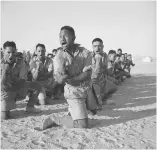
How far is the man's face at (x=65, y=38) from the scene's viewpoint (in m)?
3.22

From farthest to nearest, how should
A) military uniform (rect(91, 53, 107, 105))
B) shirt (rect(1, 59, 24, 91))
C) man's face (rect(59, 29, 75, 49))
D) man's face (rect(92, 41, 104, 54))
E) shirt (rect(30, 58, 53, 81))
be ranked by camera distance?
man's face (rect(92, 41, 104, 54)) < military uniform (rect(91, 53, 107, 105)) < shirt (rect(30, 58, 53, 81)) < shirt (rect(1, 59, 24, 91)) < man's face (rect(59, 29, 75, 49))

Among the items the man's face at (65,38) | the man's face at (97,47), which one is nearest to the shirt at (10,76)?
the man's face at (65,38)

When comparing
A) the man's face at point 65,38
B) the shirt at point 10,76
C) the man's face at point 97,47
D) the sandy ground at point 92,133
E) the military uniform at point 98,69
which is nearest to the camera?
the sandy ground at point 92,133

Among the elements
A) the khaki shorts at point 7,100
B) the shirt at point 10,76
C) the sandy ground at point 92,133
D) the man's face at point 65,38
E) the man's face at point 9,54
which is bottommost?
the sandy ground at point 92,133

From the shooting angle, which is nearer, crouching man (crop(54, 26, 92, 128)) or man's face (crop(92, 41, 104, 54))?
crouching man (crop(54, 26, 92, 128))

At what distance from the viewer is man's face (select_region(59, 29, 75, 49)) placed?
3217 mm

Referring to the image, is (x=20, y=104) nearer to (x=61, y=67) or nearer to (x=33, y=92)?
(x=33, y=92)

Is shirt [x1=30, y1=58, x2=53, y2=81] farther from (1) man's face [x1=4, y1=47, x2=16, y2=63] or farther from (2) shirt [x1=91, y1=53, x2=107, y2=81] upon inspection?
(2) shirt [x1=91, y1=53, x2=107, y2=81]

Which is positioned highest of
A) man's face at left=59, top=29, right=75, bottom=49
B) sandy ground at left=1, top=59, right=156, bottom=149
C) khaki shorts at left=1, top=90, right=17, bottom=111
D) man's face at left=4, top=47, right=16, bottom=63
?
man's face at left=59, top=29, right=75, bottom=49

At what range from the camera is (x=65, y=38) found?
324 centimetres

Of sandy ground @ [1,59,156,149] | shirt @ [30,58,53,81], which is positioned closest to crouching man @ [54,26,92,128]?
sandy ground @ [1,59,156,149]

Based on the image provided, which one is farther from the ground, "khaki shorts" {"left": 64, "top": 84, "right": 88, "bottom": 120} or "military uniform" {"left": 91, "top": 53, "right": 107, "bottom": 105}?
"military uniform" {"left": 91, "top": 53, "right": 107, "bottom": 105}

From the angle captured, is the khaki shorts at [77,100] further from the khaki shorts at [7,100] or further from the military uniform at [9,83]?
the khaki shorts at [7,100]

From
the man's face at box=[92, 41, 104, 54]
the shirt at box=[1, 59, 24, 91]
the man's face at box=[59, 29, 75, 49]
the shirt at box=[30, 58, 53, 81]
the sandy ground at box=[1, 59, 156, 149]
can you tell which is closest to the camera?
the sandy ground at box=[1, 59, 156, 149]
